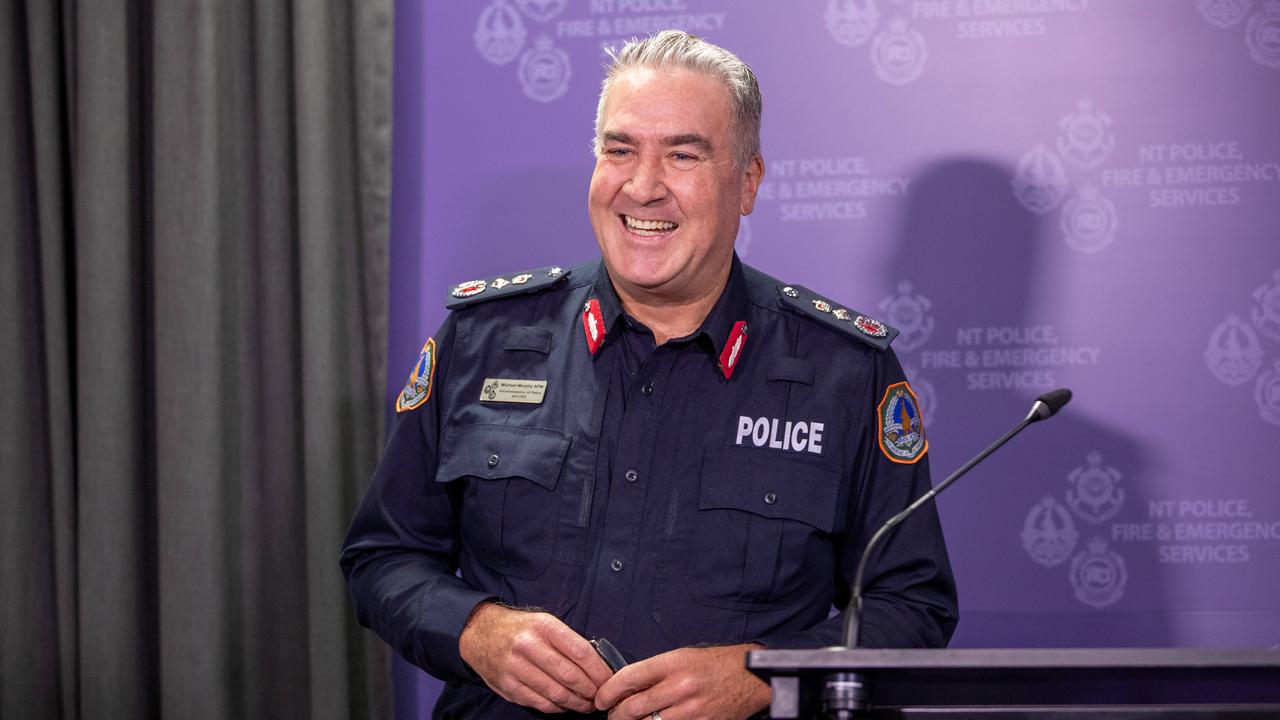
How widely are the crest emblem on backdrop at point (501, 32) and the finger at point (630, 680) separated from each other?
58.3 inches

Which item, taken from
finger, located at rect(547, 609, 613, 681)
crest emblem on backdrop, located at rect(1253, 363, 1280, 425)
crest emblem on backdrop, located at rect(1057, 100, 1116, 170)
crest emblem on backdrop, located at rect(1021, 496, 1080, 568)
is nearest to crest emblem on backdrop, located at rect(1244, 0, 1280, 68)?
crest emblem on backdrop, located at rect(1057, 100, 1116, 170)

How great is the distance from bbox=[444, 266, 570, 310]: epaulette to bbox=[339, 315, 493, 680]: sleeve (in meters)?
0.04

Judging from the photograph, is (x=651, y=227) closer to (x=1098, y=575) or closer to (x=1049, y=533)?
(x=1049, y=533)

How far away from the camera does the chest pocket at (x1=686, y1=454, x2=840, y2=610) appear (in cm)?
175

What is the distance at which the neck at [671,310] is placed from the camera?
75.5 inches

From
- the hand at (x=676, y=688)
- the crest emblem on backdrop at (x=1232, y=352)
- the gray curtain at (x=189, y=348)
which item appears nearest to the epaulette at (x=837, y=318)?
the hand at (x=676, y=688)

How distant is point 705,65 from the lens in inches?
73.1

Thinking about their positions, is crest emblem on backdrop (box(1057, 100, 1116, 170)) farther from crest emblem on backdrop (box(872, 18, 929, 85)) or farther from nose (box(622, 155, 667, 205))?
nose (box(622, 155, 667, 205))

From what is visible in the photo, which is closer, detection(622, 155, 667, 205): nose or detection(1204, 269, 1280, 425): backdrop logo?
detection(622, 155, 667, 205): nose

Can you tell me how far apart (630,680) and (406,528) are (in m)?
0.55

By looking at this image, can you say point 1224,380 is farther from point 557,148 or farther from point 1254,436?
point 557,148

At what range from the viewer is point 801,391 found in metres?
1.86

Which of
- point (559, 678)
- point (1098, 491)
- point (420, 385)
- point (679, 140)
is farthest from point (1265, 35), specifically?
point (559, 678)

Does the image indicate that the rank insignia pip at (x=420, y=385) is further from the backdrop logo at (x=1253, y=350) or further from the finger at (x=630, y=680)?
the backdrop logo at (x=1253, y=350)
